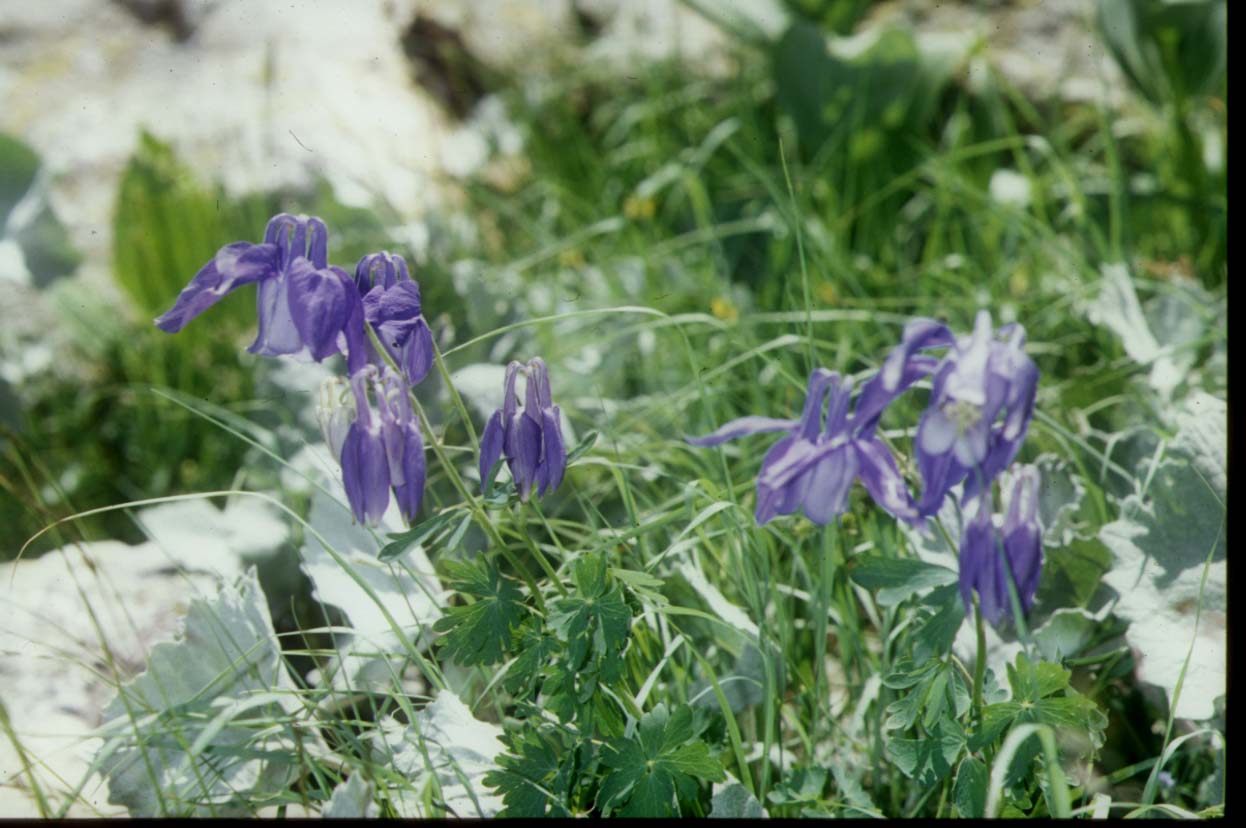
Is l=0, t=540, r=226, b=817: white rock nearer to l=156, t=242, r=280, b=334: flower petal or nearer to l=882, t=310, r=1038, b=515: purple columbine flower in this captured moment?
l=156, t=242, r=280, b=334: flower petal

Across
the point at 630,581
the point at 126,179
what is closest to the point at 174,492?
the point at 126,179

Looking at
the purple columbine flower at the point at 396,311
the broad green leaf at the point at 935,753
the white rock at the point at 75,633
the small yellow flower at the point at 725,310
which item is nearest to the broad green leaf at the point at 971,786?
the broad green leaf at the point at 935,753

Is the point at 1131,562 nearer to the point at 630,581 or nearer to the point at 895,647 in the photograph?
the point at 895,647

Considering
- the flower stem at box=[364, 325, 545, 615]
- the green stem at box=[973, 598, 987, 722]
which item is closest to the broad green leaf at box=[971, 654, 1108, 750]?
the green stem at box=[973, 598, 987, 722]

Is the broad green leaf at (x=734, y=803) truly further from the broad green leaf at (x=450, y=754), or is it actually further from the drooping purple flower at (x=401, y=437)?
the drooping purple flower at (x=401, y=437)

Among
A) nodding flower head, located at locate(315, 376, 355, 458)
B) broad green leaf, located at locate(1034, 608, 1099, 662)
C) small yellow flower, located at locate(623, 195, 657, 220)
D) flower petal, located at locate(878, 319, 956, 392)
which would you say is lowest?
broad green leaf, located at locate(1034, 608, 1099, 662)
